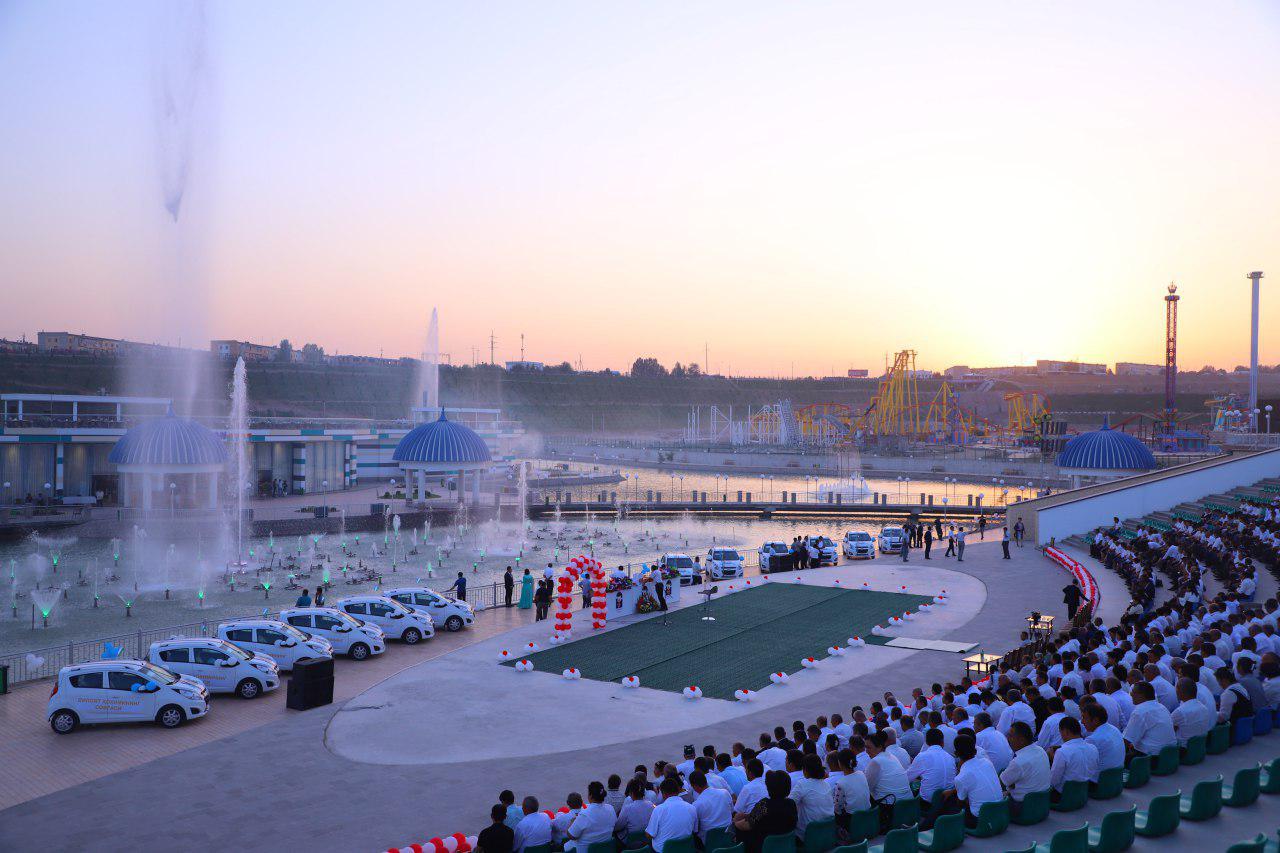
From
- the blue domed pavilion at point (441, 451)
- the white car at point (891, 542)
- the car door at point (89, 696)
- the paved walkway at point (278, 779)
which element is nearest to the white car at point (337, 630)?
the paved walkway at point (278, 779)

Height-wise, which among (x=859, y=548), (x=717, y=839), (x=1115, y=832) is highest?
(x=1115, y=832)

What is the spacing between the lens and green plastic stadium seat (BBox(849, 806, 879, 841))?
10719 millimetres

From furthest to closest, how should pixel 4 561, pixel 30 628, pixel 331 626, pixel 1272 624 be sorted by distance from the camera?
pixel 4 561 < pixel 30 628 < pixel 331 626 < pixel 1272 624

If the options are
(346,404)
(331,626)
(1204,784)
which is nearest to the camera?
(1204,784)

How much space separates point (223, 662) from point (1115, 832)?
56.9 ft

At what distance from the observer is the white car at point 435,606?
27484mm

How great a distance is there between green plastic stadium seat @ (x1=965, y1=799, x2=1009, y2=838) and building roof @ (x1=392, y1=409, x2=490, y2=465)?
54979 mm

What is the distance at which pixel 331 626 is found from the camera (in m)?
24.2

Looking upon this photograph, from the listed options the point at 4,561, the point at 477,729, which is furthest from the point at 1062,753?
the point at 4,561

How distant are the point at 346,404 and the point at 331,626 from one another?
17005 cm

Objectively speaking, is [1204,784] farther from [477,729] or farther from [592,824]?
[477,729]

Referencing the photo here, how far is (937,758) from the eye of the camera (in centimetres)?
1127

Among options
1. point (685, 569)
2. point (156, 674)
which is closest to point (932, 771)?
point (156, 674)

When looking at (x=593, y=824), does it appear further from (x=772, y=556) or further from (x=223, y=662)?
(x=772, y=556)
